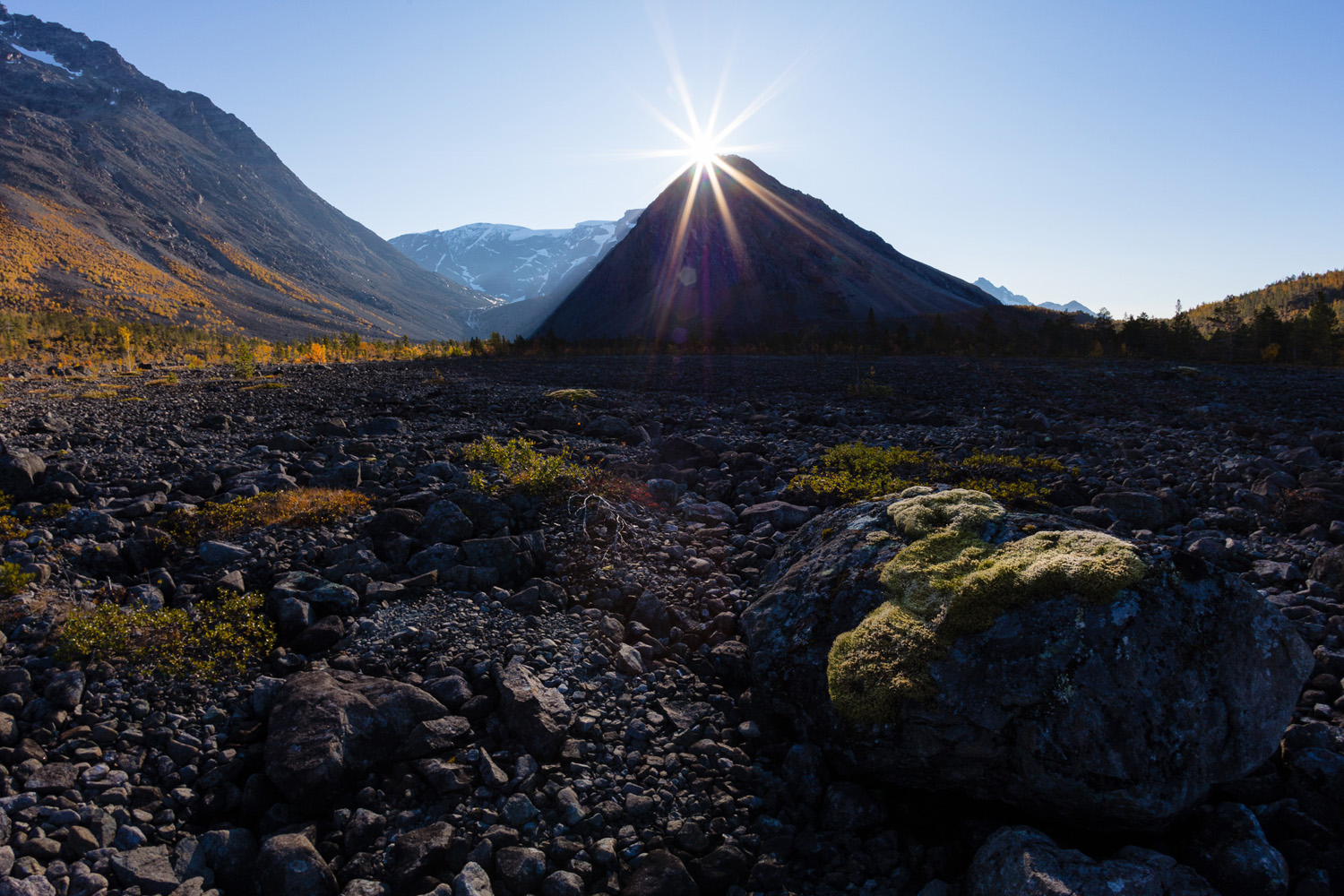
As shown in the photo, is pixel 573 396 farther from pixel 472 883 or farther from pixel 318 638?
pixel 472 883

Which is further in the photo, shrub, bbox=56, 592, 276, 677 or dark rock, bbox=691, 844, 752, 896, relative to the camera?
shrub, bbox=56, 592, 276, 677

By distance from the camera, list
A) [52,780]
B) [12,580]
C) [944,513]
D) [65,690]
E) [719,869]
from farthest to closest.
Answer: [12,580], [944,513], [65,690], [52,780], [719,869]

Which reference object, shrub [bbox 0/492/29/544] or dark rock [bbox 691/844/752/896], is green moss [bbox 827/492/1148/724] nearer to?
dark rock [bbox 691/844/752/896]

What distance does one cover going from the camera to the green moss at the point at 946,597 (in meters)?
4.50

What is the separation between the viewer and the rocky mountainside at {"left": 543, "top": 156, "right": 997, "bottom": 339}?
5074 inches

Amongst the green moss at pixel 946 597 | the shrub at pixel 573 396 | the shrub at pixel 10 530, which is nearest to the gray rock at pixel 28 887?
the green moss at pixel 946 597

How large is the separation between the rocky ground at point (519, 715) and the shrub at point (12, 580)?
0.81 ft

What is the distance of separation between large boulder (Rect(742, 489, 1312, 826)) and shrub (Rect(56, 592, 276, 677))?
527 centimetres

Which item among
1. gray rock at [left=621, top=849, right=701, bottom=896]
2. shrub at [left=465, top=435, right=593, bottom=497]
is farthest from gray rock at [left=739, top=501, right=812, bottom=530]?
gray rock at [left=621, top=849, right=701, bottom=896]

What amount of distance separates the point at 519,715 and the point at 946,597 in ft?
12.5

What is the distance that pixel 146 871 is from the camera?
12.9 ft

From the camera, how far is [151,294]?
5335 inches

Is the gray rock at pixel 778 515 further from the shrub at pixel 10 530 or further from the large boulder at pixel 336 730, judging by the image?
the shrub at pixel 10 530

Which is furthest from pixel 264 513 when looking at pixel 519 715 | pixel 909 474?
pixel 909 474
